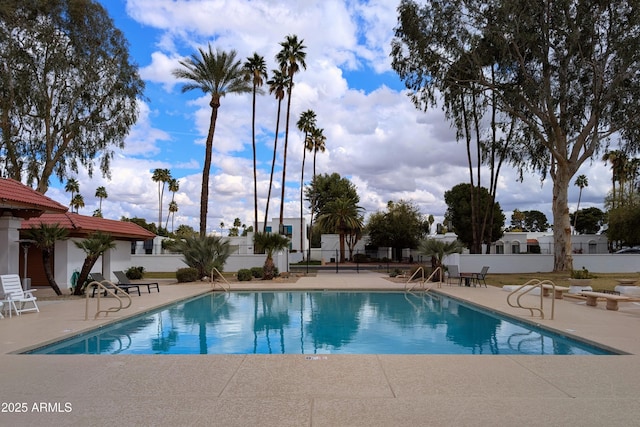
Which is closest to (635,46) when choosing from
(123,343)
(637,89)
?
(637,89)

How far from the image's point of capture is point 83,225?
23.0 m

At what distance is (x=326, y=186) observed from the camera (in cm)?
6756

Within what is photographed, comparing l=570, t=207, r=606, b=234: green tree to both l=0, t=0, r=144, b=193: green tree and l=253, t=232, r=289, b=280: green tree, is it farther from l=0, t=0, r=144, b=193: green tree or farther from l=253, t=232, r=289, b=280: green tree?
l=0, t=0, r=144, b=193: green tree

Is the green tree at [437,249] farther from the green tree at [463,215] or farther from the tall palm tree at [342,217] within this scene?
the green tree at [463,215]

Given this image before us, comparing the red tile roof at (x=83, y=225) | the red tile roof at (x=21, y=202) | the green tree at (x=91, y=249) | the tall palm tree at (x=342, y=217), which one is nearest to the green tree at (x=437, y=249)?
the green tree at (x=91, y=249)

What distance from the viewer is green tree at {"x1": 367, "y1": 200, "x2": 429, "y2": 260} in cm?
5553

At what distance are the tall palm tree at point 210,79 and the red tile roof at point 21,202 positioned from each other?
14591mm

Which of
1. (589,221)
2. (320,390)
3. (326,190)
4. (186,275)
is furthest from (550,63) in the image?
(589,221)

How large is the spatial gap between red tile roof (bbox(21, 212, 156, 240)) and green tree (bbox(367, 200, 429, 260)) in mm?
32689

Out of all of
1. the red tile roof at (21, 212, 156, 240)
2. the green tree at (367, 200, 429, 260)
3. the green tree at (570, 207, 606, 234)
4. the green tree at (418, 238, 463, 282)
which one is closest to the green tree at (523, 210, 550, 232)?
the green tree at (570, 207, 606, 234)

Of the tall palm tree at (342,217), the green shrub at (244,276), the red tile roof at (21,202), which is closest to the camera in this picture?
the red tile roof at (21,202)

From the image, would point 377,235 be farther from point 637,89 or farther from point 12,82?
point 12,82

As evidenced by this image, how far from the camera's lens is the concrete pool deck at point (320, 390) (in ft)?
16.8

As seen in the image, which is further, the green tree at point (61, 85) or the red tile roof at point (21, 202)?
the green tree at point (61, 85)
